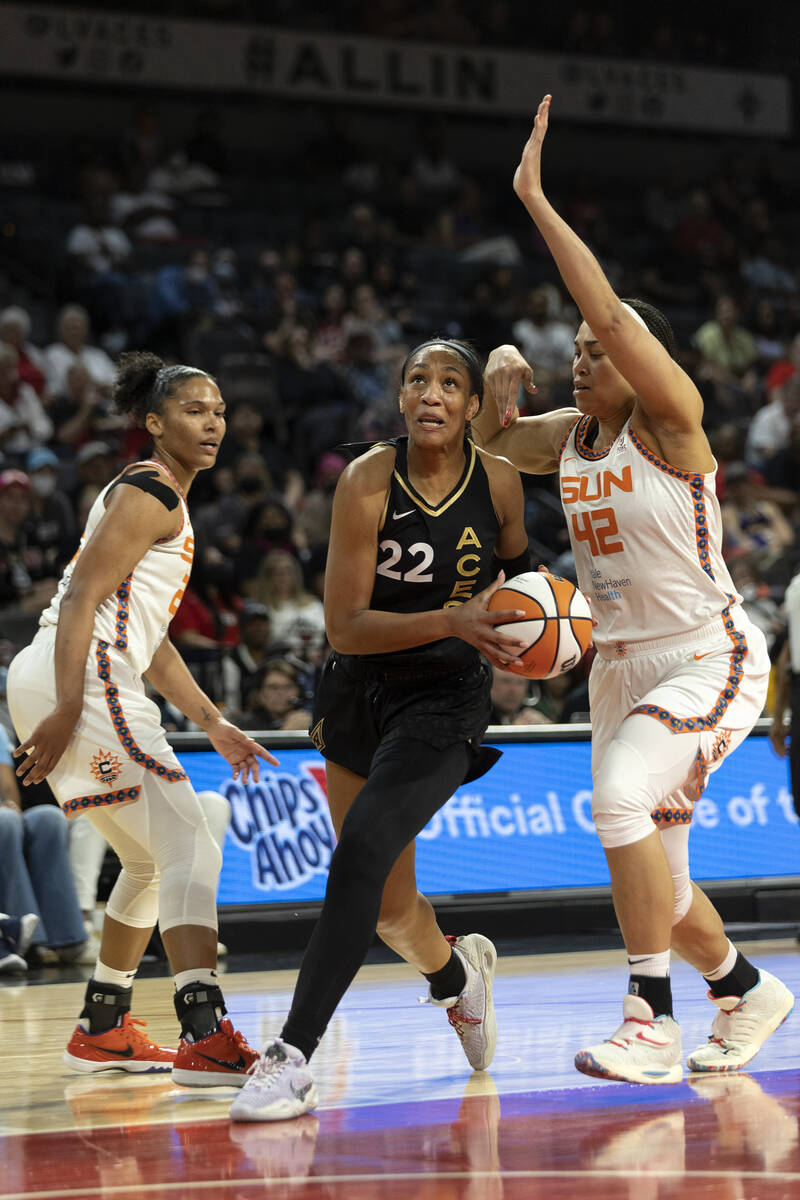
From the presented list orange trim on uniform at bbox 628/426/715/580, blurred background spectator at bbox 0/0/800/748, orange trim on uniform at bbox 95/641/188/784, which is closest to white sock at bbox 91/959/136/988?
orange trim on uniform at bbox 95/641/188/784

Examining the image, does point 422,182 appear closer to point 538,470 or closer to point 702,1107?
point 538,470

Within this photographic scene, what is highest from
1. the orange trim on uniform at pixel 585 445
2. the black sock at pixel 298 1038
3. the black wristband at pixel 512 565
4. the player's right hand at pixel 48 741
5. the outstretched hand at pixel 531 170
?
the outstretched hand at pixel 531 170

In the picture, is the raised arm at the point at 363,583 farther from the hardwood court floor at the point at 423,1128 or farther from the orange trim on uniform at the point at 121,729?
the hardwood court floor at the point at 423,1128

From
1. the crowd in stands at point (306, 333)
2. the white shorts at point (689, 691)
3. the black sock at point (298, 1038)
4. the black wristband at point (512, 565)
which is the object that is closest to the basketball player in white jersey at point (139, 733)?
the black sock at point (298, 1038)

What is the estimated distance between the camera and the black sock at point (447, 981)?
4.70 m

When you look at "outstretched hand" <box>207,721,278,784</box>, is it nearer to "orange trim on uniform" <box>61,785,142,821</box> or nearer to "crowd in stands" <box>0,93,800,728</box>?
"orange trim on uniform" <box>61,785,142,821</box>

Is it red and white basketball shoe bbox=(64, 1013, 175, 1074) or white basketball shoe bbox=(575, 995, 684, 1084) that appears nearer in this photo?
white basketball shoe bbox=(575, 995, 684, 1084)

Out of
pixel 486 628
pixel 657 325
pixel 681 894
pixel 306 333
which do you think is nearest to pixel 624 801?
pixel 681 894

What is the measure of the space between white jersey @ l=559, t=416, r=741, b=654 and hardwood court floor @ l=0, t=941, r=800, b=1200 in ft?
4.11

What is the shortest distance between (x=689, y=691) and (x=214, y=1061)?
5.52 feet

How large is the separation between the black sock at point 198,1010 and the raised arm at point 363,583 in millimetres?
1076

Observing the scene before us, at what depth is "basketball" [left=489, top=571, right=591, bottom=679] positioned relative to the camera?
4.14 metres

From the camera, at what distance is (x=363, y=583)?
4.29 m

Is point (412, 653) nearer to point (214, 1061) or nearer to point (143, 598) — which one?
point (143, 598)
